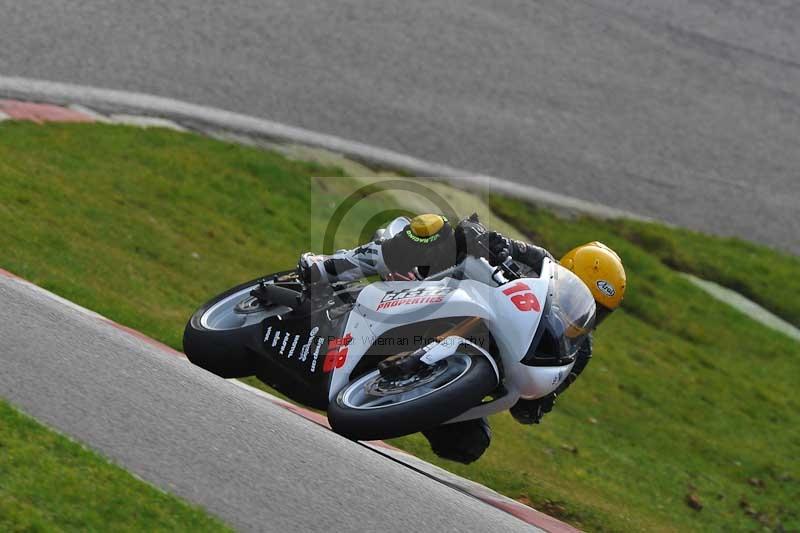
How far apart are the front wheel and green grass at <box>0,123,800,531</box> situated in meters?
1.89

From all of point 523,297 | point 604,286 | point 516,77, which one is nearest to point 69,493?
point 523,297

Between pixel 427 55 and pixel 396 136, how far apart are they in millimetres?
2682

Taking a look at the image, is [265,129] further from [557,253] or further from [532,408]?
[532,408]

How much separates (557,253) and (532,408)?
26.2 ft

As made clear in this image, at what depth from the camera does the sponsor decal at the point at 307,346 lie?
23.7 ft

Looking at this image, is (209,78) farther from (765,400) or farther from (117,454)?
(117,454)

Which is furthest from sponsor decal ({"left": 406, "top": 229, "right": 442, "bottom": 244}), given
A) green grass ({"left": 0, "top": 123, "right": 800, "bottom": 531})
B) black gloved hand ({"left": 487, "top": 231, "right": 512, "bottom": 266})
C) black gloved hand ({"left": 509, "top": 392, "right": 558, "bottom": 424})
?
green grass ({"left": 0, "top": 123, "right": 800, "bottom": 531})

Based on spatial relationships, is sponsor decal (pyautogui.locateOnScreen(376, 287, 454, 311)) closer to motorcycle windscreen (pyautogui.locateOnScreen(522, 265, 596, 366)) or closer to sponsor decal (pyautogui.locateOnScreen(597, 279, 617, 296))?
motorcycle windscreen (pyautogui.locateOnScreen(522, 265, 596, 366))

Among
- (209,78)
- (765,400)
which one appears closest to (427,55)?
(209,78)

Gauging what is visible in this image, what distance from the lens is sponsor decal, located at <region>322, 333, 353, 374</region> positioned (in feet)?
23.1

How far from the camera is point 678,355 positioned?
1418cm

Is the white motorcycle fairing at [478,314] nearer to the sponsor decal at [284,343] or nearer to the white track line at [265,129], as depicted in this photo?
the sponsor decal at [284,343]

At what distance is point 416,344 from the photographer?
699 centimetres

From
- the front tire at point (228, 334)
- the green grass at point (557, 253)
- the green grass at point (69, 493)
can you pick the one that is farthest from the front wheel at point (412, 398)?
the green grass at point (557, 253)
